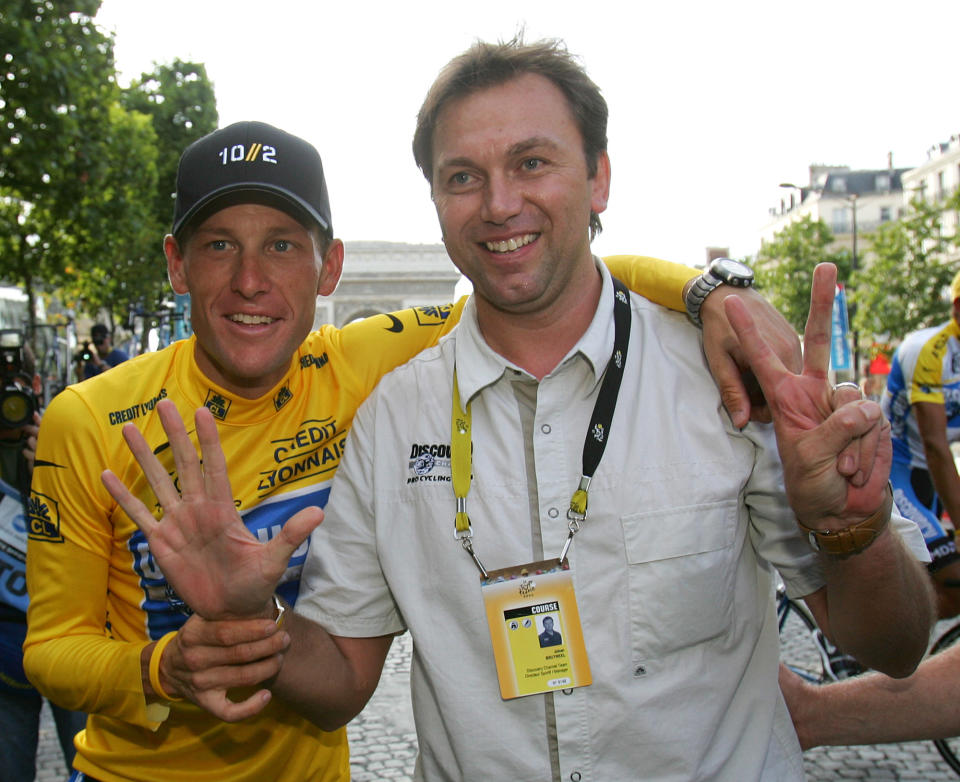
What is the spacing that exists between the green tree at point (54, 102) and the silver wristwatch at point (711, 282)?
11.1 m

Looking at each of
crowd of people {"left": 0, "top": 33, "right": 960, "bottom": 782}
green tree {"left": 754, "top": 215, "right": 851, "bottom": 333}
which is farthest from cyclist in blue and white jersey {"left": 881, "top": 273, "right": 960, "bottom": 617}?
green tree {"left": 754, "top": 215, "right": 851, "bottom": 333}

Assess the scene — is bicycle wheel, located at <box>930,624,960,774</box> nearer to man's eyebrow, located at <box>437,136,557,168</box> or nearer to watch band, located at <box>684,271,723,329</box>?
watch band, located at <box>684,271,723,329</box>

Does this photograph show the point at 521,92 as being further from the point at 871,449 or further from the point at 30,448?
the point at 30,448

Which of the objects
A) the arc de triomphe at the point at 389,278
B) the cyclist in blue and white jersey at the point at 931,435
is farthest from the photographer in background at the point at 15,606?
the arc de triomphe at the point at 389,278

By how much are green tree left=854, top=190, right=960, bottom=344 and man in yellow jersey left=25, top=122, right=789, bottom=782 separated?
41896 mm

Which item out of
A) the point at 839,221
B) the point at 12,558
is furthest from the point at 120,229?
the point at 839,221

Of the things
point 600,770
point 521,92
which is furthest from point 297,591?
point 521,92

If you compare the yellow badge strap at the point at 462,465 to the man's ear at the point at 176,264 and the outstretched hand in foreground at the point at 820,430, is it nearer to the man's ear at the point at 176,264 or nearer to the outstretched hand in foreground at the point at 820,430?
the outstretched hand in foreground at the point at 820,430

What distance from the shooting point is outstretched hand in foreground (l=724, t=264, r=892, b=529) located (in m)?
1.78

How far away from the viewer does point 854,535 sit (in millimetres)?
1838

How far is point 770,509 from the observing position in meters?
2.06

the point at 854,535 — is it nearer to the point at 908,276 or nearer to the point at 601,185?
the point at 601,185

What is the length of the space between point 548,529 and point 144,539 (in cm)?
104

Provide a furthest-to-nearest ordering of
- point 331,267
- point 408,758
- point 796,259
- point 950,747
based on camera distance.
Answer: point 796,259 → point 408,758 → point 950,747 → point 331,267
